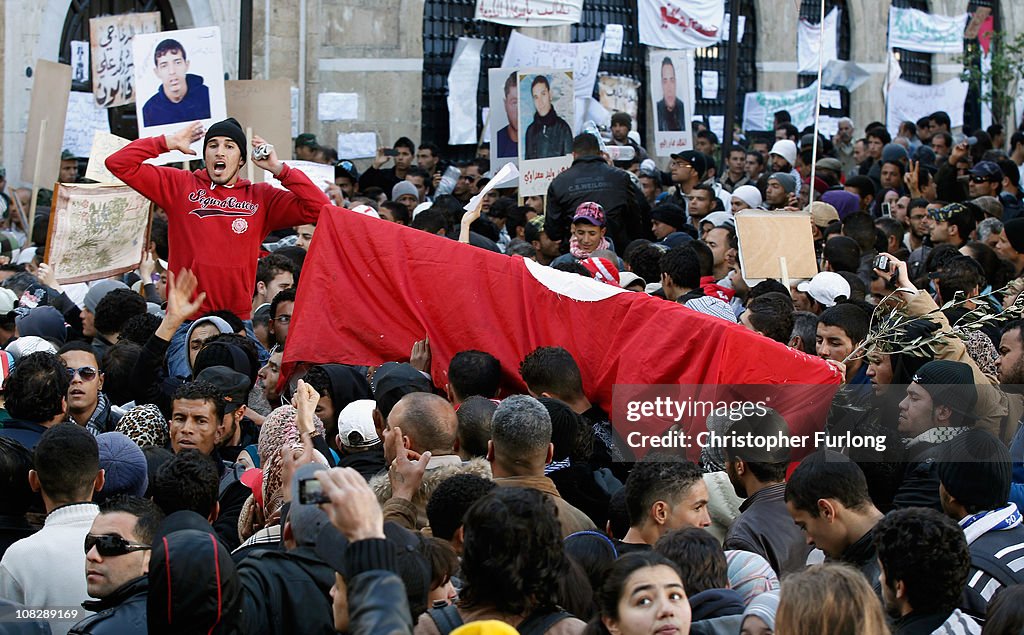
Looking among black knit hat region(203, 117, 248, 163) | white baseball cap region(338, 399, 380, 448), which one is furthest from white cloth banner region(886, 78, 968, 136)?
white baseball cap region(338, 399, 380, 448)

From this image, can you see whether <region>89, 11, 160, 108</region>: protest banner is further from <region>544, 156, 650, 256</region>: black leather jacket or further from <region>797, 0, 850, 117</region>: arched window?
<region>797, 0, 850, 117</region>: arched window

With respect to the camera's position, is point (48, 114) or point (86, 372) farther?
point (48, 114)

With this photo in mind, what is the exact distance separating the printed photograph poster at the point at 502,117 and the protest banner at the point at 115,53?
3450 mm

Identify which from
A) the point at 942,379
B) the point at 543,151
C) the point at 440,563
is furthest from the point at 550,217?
the point at 440,563

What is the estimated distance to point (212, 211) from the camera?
7555 millimetres

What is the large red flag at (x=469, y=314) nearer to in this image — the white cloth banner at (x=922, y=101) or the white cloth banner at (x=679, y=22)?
the white cloth banner at (x=679, y=22)

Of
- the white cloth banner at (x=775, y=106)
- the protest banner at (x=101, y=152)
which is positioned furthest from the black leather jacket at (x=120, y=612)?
the white cloth banner at (x=775, y=106)

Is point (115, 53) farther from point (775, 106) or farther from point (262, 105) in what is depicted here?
point (775, 106)

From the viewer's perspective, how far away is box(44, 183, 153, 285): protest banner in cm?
860

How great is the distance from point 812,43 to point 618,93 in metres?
4.71

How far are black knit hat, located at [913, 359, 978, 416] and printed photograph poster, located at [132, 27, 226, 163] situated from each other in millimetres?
6118

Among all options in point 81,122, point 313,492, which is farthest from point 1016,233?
point 81,122

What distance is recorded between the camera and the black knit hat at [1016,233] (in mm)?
8953

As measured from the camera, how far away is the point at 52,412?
546 cm
